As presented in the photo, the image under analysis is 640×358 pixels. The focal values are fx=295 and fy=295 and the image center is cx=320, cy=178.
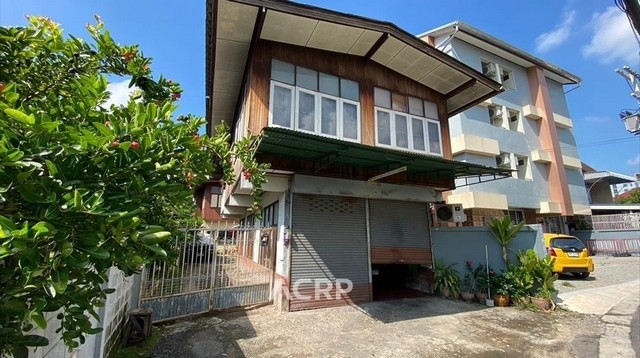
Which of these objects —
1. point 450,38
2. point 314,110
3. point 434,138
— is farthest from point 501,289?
point 450,38

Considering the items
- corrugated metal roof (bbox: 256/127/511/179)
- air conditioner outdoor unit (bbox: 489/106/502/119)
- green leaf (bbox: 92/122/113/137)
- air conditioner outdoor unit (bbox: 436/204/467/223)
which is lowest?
green leaf (bbox: 92/122/113/137)

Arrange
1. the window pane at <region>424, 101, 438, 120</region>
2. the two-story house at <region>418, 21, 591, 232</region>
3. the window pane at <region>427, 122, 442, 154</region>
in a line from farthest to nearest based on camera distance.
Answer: the two-story house at <region>418, 21, 591, 232</region>
the window pane at <region>424, 101, 438, 120</region>
the window pane at <region>427, 122, 442, 154</region>

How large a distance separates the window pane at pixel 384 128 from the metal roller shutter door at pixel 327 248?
2.05 meters

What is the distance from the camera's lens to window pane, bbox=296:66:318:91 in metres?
8.38

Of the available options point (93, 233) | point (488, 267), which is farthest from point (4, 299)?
point (488, 267)

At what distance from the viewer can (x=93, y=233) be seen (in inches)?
52.7

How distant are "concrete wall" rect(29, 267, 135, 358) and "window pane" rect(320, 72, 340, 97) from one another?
662 centimetres

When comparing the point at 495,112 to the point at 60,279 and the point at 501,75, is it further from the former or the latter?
the point at 60,279

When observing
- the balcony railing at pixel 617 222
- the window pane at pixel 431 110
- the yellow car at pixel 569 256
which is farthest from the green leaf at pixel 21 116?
the balcony railing at pixel 617 222

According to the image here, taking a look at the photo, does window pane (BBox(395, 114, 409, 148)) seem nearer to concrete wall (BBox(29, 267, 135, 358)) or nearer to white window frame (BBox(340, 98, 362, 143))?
white window frame (BBox(340, 98, 362, 143))

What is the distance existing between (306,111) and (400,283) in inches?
286

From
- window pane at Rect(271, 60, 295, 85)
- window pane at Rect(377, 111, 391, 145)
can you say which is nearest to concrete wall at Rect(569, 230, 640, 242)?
window pane at Rect(377, 111, 391, 145)

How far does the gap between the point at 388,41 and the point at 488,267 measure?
296 inches

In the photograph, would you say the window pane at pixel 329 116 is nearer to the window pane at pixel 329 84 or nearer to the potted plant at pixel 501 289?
the window pane at pixel 329 84
